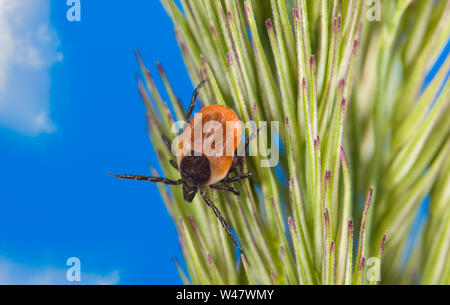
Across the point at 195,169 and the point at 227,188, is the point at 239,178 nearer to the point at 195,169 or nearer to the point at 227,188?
the point at 227,188

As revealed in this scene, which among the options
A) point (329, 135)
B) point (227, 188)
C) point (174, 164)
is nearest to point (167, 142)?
point (174, 164)

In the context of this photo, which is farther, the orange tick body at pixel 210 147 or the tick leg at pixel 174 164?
the tick leg at pixel 174 164

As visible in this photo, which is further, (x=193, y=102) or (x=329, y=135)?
(x=193, y=102)

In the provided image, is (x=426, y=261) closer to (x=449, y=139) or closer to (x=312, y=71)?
(x=449, y=139)

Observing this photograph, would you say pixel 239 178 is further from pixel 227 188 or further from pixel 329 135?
pixel 329 135

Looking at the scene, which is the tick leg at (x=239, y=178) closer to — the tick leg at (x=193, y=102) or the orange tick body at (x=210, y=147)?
the orange tick body at (x=210, y=147)

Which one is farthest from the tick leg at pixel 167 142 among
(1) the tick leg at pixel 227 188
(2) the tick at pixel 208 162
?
(1) the tick leg at pixel 227 188

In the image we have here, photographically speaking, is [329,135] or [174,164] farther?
[174,164]

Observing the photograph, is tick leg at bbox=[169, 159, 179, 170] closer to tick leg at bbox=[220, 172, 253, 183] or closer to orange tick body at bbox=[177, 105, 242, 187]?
orange tick body at bbox=[177, 105, 242, 187]

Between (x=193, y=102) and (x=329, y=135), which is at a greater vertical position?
(x=193, y=102)
